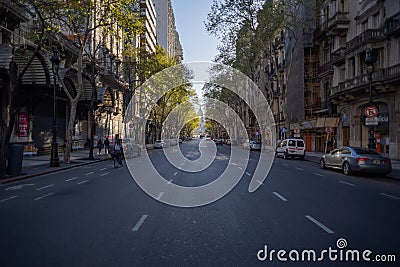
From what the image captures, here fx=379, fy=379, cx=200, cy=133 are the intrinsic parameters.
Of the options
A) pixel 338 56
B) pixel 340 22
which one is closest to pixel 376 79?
pixel 338 56

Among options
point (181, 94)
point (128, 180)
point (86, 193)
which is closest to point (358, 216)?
point (86, 193)

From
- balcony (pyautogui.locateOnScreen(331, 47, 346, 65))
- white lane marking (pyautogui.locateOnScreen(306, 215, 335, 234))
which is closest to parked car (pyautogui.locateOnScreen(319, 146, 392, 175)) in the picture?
white lane marking (pyautogui.locateOnScreen(306, 215, 335, 234))

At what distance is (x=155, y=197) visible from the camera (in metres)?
11.5

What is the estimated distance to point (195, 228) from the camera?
7.64m

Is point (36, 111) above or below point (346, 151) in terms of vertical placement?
above

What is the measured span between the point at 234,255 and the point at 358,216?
4249 mm

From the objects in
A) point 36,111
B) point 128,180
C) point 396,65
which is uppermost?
point 396,65

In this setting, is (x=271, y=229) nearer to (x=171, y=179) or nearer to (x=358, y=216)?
(x=358, y=216)

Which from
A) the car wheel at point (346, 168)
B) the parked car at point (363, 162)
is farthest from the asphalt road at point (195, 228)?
the car wheel at point (346, 168)

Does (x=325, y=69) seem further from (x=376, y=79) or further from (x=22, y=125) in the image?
(x=22, y=125)

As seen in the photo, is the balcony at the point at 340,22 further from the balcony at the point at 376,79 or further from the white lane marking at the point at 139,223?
the white lane marking at the point at 139,223

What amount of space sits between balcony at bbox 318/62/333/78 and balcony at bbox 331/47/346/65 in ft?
8.31

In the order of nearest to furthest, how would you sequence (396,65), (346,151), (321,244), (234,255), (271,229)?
(234,255)
(321,244)
(271,229)
(346,151)
(396,65)

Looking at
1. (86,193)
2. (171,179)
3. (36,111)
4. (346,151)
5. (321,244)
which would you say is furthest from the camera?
(36,111)
